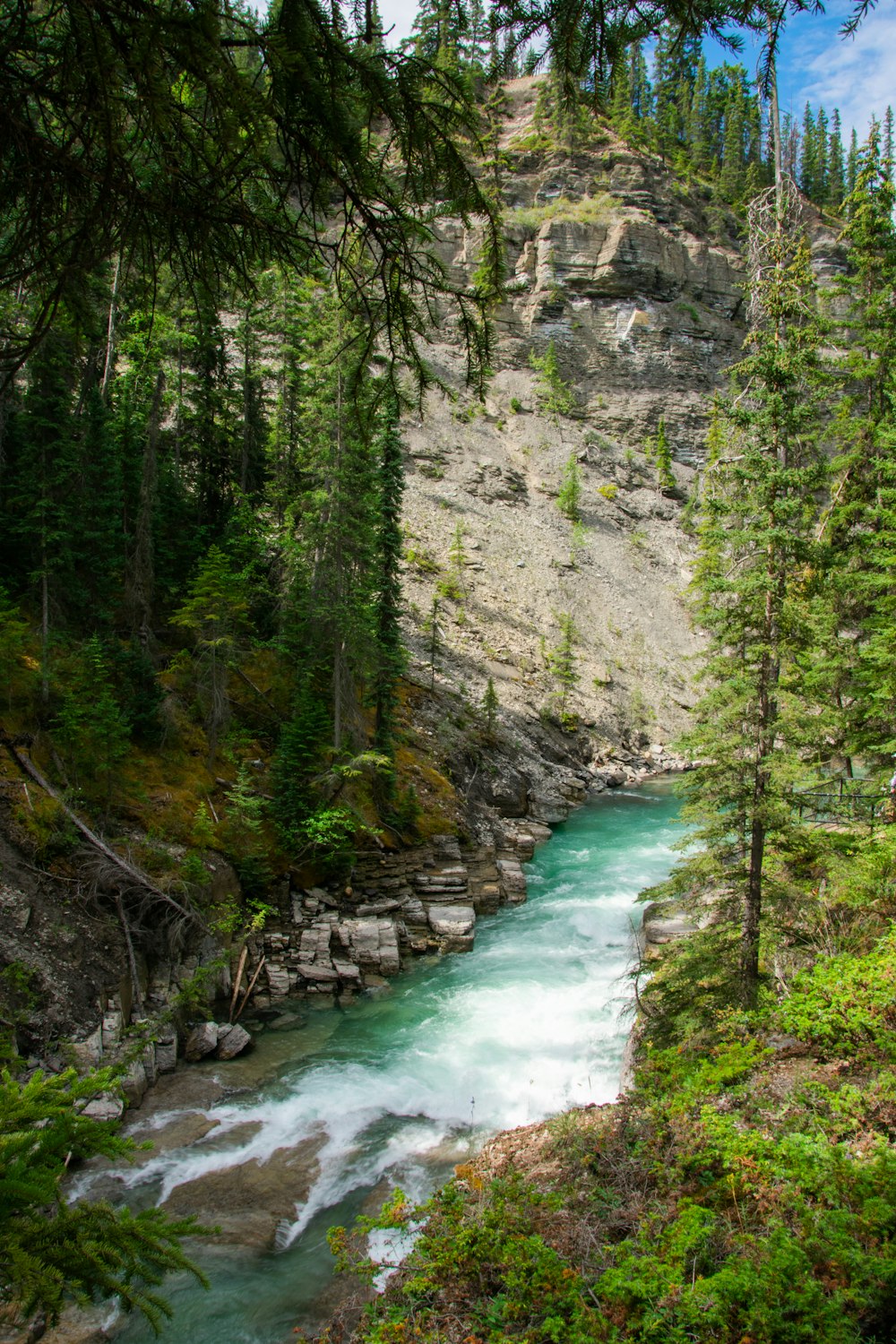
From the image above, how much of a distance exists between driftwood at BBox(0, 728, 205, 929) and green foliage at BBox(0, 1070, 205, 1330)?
374 inches

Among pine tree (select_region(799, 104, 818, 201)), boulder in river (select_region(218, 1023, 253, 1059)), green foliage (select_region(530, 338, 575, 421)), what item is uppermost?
pine tree (select_region(799, 104, 818, 201))

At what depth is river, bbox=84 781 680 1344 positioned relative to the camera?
7.41 metres

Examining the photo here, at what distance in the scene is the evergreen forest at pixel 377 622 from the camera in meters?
3.12

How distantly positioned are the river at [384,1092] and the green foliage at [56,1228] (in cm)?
537

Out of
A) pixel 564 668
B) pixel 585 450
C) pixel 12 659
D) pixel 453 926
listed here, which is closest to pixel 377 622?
pixel 453 926

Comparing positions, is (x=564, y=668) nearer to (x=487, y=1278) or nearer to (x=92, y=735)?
(x=92, y=735)

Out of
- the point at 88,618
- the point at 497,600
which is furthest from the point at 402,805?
the point at 497,600

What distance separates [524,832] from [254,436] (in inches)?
702

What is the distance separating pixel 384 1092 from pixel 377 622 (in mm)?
14055

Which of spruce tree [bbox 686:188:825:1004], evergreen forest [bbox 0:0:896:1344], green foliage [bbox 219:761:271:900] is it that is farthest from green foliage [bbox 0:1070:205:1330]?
green foliage [bbox 219:761:271:900]

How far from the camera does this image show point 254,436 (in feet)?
84.4

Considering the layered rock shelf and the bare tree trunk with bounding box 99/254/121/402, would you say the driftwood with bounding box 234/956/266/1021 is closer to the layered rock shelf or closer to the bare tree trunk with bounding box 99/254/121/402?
the layered rock shelf

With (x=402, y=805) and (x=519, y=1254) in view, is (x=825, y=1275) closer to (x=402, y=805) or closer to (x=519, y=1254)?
(x=519, y=1254)

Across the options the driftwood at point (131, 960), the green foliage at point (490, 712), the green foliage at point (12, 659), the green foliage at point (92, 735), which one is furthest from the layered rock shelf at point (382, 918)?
the green foliage at point (490, 712)
